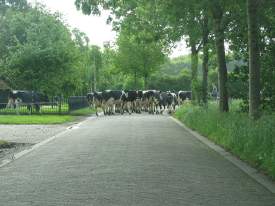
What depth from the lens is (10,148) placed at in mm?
17328

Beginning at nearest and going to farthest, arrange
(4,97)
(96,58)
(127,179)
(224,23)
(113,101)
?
(127,179), (224,23), (113,101), (4,97), (96,58)

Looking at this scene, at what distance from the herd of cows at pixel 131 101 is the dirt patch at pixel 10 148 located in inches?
1034

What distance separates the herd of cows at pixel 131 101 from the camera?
1783 inches

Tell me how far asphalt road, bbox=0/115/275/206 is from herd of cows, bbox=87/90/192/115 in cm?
2907

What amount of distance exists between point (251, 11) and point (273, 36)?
16.2 ft

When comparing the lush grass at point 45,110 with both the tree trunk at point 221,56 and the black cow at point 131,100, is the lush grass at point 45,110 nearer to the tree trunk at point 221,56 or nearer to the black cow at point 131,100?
the black cow at point 131,100

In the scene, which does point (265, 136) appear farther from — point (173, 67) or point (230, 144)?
point (173, 67)

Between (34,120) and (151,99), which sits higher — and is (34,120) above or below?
below

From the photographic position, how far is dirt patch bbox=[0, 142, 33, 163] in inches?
595

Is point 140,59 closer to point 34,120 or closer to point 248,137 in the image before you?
point 34,120

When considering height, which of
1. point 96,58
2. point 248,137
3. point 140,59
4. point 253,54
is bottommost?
point 248,137

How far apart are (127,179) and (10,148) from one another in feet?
26.2

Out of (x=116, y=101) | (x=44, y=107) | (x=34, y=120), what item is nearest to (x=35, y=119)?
(x=34, y=120)

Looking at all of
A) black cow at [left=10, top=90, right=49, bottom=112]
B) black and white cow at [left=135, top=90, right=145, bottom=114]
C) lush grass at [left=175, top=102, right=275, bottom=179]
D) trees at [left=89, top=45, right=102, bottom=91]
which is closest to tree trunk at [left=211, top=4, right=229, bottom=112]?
lush grass at [left=175, top=102, right=275, bottom=179]
